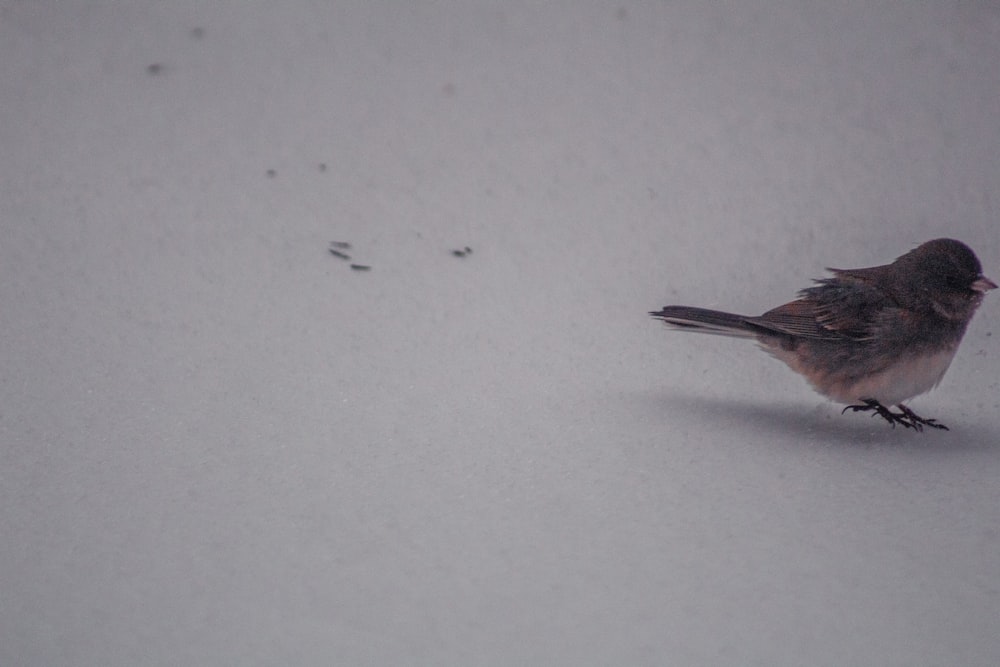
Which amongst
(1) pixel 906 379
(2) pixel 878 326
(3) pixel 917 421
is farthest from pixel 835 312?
(3) pixel 917 421

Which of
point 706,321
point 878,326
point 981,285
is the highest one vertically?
point 981,285

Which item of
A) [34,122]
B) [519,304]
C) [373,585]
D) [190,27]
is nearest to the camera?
[373,585]

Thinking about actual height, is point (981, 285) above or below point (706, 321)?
above

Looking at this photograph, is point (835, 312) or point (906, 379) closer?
point (906, 379)

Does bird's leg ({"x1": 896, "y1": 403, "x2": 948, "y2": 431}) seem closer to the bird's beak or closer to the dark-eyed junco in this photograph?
the dark-eyed junco

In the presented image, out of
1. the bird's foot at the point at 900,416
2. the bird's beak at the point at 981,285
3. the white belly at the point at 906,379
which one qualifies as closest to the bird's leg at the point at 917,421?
the bird's foot at the point at 900,416

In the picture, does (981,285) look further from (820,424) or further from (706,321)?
(706,321)

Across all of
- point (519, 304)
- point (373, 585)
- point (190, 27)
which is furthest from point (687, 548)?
point (190, 27)

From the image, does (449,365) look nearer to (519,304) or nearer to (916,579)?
(519,304)
